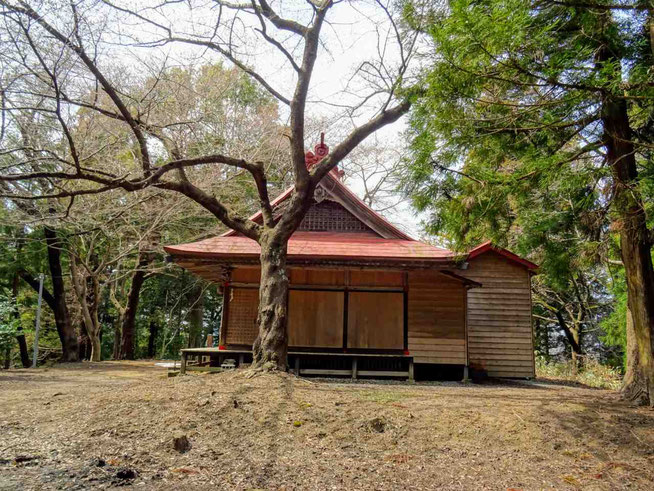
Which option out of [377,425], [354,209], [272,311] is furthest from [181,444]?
[354,209]

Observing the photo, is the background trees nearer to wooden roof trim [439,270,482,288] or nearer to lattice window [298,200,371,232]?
wooden roof trim [439,270,482,288]

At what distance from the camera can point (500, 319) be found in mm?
12953

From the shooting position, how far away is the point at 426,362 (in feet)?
37.0

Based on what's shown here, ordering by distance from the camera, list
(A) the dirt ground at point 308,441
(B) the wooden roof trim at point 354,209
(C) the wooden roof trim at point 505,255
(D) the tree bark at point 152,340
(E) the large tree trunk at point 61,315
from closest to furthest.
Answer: (A) the dirt ground at point 308,441 < (B) the wooden roof trim at point 354,209 < (C) the wooden roof trim at point 505,255 < (E) the large tree trunk at point 61,315 < (D) the tree bark at point 152,340

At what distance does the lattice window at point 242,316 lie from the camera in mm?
11602

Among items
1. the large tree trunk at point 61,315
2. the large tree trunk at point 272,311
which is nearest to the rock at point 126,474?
the large tree trunk at point 272,311

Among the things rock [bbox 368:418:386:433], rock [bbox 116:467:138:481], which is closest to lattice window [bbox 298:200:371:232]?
rock [bbox 368:418:386:433]

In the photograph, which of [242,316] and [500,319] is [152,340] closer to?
[242,316]

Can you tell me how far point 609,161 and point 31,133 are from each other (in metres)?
11.3

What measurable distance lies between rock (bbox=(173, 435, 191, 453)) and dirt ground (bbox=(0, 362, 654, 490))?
0.05 metres

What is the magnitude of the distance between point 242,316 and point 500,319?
22.2 ft

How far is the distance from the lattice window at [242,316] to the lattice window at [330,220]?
2.31m

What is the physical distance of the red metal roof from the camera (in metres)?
10.6

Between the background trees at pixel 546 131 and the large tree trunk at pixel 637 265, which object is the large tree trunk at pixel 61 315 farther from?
the large tree trunk at pixel 637 265
